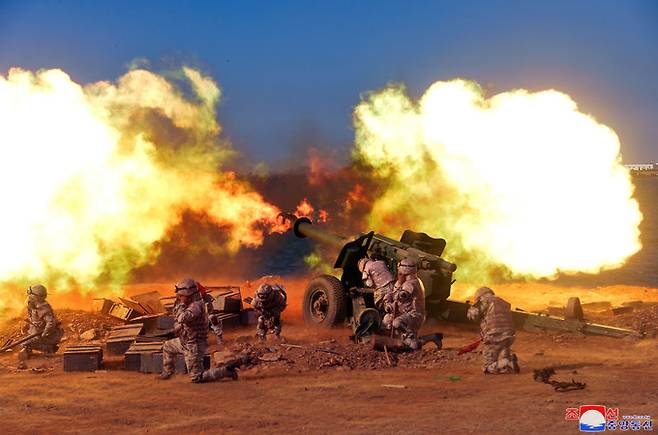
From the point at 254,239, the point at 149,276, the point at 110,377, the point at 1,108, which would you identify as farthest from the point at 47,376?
the point at 149,276

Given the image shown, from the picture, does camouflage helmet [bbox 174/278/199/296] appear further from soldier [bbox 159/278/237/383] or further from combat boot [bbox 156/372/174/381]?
combat boot [bbox 156/372/174/381]

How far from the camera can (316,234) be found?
1611cm

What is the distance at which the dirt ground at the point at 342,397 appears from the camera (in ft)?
25.0

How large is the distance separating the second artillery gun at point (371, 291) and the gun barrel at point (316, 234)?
26 centimetres

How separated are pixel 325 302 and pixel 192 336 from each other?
4.66 metres

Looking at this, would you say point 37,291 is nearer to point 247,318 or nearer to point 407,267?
point 247,318

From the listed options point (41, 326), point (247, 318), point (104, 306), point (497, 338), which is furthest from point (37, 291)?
point (497, 338)

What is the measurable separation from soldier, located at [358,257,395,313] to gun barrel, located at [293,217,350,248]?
150cm

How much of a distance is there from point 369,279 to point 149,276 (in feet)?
93.8

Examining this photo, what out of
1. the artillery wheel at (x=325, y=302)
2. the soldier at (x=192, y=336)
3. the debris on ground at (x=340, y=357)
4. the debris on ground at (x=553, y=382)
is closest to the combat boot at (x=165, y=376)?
the soldier at (x=192, y=336)

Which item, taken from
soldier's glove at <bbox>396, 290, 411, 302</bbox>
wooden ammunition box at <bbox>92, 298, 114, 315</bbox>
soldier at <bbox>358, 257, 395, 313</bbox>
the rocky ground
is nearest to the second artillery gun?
soldier at <bbox>358, 257, 395, 313</bbox>

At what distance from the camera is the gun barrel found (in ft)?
50.4

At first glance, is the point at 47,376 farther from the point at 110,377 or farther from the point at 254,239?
the point at 254,239

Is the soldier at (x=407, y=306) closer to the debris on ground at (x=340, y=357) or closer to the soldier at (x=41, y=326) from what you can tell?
the debris on ground at (x=340, y=357)
